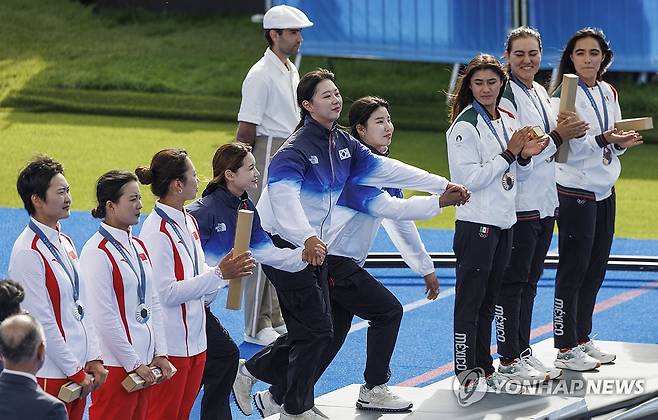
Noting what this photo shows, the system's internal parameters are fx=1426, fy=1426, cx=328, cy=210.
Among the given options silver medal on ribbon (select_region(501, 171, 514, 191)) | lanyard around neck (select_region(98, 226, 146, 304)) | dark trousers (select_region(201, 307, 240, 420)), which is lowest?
dark trousers (select_region(201, 307, 240, 420))

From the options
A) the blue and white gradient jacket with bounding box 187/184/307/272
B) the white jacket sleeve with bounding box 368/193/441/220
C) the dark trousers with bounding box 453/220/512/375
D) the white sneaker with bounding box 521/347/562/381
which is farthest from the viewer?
the white sneaker with bounding box 521/347/562/381

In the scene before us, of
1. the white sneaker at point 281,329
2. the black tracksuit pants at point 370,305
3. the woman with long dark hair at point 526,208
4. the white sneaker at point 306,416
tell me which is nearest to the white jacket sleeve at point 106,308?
the white sneaker at point 306,416

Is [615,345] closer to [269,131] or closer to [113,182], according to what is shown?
[269,131]

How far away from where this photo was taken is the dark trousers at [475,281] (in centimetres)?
791

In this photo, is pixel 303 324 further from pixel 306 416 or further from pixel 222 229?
pixel 222 229

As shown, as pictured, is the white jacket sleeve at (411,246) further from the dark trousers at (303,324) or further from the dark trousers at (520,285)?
the dark trousers at (303,324)

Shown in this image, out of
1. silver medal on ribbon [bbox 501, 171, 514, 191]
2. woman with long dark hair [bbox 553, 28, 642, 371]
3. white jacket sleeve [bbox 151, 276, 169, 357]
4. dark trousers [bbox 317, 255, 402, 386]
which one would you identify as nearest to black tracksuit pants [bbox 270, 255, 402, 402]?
dark trousers [bbox 317, 255, 402, 386]

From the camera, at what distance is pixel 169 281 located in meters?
7.02

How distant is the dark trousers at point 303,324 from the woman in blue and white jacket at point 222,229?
0.24 meters

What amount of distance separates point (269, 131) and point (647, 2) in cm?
875

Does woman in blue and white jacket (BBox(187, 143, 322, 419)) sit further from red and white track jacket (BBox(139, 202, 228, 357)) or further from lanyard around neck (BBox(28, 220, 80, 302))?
lanyard around neck (BBox(28, 220, 80, 302))

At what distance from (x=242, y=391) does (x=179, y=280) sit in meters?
1.55

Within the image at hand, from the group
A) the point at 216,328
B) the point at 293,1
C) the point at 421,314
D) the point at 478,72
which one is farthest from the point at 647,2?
the point at 216,328

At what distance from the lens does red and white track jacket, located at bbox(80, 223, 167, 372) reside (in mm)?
6680
